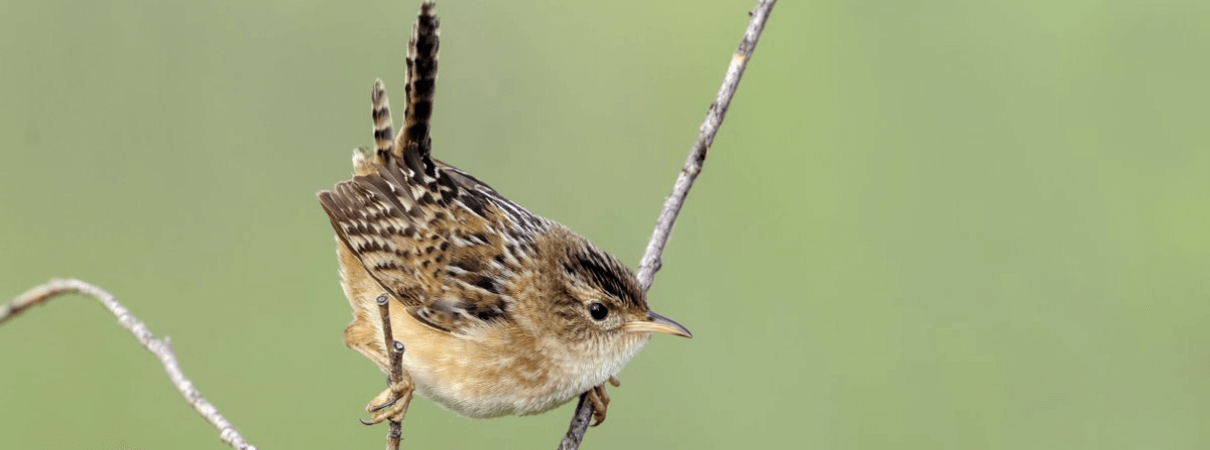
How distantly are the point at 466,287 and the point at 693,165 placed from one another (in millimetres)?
660

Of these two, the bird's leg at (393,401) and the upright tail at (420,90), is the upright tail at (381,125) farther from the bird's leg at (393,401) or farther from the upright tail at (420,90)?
the bird's leg at (393,401)

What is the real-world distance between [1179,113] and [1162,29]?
1.29 feet

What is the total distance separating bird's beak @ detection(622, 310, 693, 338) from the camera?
10.1ft

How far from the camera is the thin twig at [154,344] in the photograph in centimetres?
219

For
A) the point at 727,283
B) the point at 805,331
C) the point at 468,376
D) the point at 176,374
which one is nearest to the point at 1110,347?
the point at 805,331

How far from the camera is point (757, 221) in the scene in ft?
17.1

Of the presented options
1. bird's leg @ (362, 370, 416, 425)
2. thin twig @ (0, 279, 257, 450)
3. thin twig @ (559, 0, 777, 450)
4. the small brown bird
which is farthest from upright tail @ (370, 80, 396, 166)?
thin twig @ (0, 279, 257, 450)

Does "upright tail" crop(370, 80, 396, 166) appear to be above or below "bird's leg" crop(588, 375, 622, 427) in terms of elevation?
above

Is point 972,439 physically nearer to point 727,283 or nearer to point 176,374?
point 727,283

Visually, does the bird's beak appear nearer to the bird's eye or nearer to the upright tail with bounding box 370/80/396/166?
the bird's eye

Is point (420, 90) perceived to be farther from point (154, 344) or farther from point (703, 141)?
point (154, 344)

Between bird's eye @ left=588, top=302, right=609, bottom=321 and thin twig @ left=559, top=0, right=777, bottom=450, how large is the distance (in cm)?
12

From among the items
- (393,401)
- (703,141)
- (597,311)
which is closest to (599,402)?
(597,311)

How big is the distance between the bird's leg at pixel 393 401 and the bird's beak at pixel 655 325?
0.57 m
